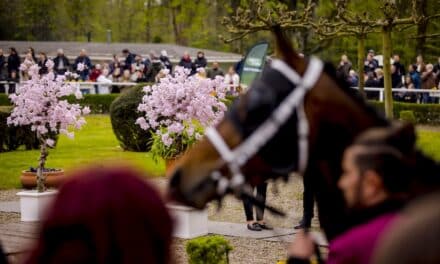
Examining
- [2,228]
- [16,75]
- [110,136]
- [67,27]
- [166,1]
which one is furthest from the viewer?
[67,27]

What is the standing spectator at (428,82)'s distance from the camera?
1203 inches

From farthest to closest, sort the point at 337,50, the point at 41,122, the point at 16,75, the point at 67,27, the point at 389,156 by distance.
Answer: the point at 67,27 < the point at 337,50 < the point at 16,75 < the point at 41,122 < the point at 389,156

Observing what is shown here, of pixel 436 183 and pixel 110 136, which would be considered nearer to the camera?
pixel 436 183

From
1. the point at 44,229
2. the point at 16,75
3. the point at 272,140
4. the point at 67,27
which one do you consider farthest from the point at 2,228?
the point at 67,27

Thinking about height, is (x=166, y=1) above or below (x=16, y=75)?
above

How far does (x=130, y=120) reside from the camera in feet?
70.9

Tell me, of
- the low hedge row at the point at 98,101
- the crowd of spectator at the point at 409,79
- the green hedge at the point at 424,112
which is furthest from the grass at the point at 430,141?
the low hedge row at the point at 98,101

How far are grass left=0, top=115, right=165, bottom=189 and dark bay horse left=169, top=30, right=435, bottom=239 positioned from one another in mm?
12591

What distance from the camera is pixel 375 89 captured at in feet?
99.2

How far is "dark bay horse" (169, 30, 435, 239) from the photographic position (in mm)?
3570

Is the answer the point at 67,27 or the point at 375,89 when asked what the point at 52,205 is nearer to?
the point at 375,89

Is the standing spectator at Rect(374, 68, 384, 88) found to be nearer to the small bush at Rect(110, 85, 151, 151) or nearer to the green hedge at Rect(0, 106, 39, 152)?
the small bush at Rect(110, 85, 151, 151)

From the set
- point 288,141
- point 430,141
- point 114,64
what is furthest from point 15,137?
point 288,141

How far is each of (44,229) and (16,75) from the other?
3584 centimetres
